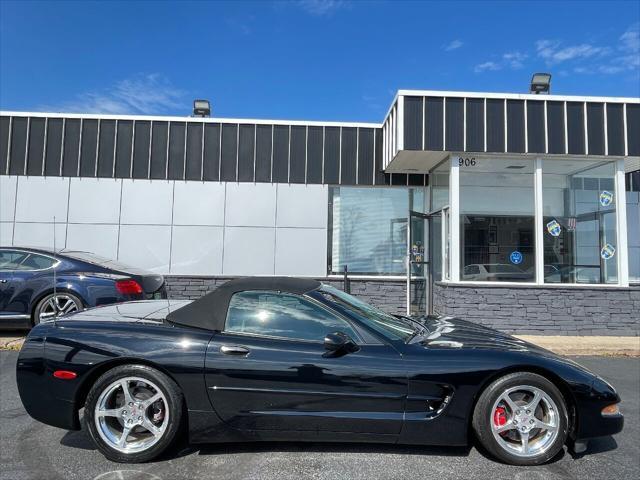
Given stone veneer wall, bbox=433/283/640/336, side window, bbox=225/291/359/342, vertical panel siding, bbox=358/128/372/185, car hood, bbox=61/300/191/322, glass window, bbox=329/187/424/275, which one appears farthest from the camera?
vertical panel siding, bbox=358/128/372/185

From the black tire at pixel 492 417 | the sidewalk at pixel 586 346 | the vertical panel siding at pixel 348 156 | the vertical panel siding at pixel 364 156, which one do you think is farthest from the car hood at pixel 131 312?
the vertical panel siding at pixel 364 156

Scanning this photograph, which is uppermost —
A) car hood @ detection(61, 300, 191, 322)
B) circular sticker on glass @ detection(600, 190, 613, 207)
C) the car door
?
circular sticker on glass @ detection(600, 190, 613, 207)

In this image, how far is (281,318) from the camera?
10.7 feet

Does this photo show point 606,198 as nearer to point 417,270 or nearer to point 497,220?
point 497,220

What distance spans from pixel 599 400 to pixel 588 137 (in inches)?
265

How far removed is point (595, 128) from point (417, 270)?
4275 millimetres

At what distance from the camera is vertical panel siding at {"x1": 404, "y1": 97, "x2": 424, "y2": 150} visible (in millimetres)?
8188

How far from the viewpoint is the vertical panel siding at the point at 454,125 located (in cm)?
825

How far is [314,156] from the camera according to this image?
993 cm

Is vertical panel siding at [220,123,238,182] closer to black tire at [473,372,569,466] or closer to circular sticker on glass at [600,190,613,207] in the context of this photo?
circular sticker on glass at [600,190,613,207]

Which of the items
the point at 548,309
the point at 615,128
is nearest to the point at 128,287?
the point at 548,309

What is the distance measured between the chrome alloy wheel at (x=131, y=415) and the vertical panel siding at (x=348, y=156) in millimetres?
7466

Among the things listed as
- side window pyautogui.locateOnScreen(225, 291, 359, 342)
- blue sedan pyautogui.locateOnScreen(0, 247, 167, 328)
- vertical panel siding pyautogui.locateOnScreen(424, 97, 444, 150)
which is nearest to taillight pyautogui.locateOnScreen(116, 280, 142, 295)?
blue sedan pyautogui.locateOnScreen(0, 247, 167, 328)

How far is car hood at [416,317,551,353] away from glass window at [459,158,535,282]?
467cm
